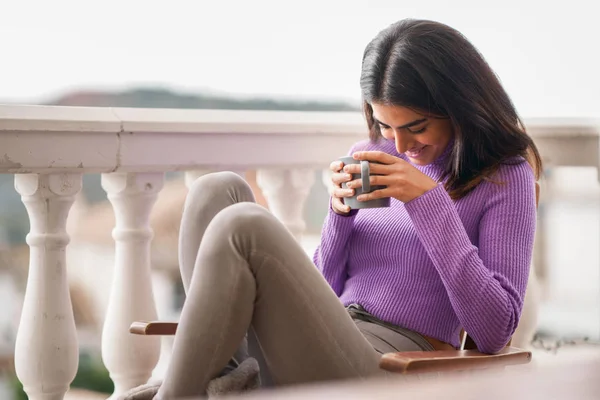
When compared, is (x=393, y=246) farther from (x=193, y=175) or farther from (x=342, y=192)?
(x=193, y=175)

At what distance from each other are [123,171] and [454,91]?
0.72m

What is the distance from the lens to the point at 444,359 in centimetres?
127

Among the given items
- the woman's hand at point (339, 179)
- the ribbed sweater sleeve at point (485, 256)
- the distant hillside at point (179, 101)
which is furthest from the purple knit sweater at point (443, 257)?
the distant hillside at point (179, 101)

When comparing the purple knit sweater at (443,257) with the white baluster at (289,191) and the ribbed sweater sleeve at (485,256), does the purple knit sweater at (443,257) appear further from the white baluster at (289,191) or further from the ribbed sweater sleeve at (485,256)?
the white baluster at (289,191)

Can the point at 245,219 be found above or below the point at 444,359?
above

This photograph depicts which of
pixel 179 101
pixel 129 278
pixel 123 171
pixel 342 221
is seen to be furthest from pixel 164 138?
pixel 179 101

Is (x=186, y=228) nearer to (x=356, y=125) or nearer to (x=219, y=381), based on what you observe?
(x=219, y=381)

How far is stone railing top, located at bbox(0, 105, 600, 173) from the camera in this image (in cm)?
164

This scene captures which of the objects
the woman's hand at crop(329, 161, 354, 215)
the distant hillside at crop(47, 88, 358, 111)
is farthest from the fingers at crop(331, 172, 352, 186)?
the distant hillside at crop(47, 88, 358, 111)

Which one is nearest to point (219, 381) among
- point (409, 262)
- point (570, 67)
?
point (409, 262)

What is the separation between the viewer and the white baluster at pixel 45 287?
1691 mm

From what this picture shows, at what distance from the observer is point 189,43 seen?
4012 millimetres

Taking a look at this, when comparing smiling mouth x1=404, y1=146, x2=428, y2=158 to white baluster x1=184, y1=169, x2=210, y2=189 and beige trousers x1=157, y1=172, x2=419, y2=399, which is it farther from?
white baluster x1=184, y1=169, x2=210, y2=189

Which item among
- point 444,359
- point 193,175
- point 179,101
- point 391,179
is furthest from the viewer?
point 179,101
